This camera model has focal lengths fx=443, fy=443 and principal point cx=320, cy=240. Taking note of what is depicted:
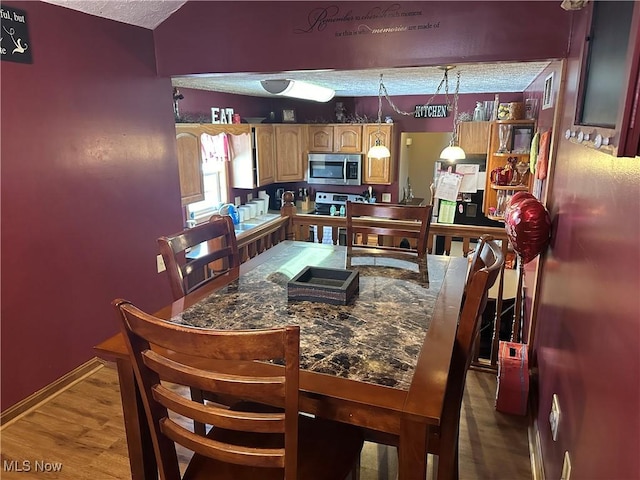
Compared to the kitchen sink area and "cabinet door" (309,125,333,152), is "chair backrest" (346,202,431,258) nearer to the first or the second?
the kitchen sink area

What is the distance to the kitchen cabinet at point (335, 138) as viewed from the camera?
623 centimetres

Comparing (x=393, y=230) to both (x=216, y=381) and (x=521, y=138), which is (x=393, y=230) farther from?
(x=521, y=138)

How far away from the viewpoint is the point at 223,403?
1640 millimetres

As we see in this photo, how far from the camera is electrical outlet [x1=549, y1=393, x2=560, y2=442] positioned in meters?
1.54

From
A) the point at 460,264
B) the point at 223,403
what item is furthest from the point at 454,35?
the point at 223,403

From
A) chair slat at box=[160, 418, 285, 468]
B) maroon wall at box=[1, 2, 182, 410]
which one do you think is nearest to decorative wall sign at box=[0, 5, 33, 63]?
maroon wall at box=[1, 2, 182, 410]

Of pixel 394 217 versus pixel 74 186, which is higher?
pixel 74 186

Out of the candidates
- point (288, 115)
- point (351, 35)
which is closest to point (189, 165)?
point (351, 35)

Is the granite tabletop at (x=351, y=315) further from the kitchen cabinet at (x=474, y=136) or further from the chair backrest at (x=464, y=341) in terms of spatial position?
the kitchen cabinet at (x=474, y=136)

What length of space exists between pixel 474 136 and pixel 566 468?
438cm

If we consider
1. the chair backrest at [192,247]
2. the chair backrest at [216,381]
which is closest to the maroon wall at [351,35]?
the chair backrest at [192,247]

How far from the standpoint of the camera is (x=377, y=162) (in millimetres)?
6262

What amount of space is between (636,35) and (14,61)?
2429mm

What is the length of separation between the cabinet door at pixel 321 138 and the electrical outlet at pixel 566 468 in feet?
17.9
